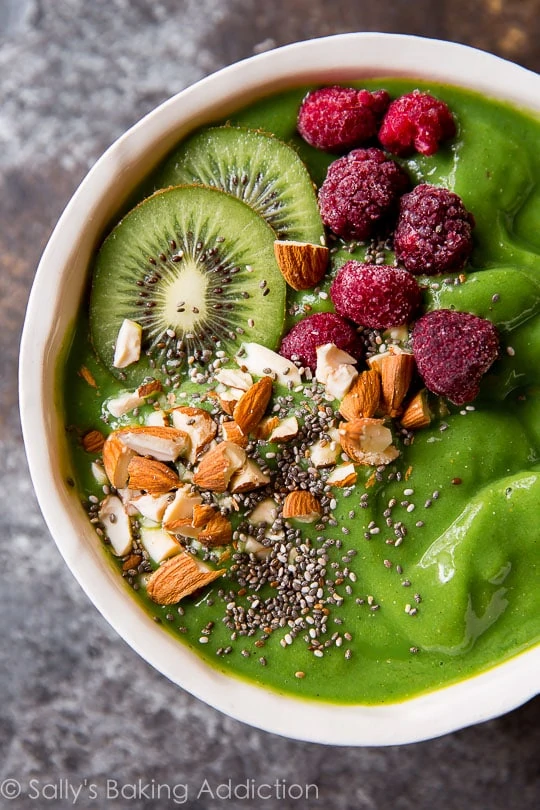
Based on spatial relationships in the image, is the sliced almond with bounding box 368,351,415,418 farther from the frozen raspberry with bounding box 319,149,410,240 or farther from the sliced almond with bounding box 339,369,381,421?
the frozen raspberry with bounding box 319,149,410,240

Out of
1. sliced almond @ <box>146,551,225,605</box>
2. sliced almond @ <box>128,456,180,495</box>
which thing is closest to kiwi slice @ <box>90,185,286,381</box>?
sliced almond @ <box>128,456,180,495</box>

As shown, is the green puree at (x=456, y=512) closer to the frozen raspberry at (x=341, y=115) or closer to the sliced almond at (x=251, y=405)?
the frozen raspberry at (x=341, y=115)

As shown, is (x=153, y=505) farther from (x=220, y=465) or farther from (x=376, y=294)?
(x=376, y=294)

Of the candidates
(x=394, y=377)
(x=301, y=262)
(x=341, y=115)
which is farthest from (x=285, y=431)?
(x=341, y=115)

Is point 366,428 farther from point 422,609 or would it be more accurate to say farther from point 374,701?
point 374,701

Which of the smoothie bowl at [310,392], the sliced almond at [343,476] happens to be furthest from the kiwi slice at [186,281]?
the sliced almond at [343,476]

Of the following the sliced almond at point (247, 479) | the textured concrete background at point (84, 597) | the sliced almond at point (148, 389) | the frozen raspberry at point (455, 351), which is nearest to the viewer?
the frozen raspberry at point (455, 351)

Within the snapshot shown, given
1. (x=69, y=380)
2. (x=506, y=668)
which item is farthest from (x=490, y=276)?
(x=69, y=380)
